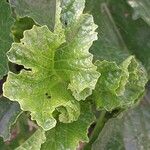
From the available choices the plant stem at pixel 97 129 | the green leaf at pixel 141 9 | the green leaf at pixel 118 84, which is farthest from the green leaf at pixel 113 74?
the plant stem at pixel 97 129

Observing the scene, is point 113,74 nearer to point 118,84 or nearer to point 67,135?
point 118,84

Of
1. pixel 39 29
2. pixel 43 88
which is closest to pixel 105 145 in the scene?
pixel 43 88

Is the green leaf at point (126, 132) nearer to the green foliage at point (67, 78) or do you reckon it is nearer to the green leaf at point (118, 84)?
the green foliage at point (67, 78)

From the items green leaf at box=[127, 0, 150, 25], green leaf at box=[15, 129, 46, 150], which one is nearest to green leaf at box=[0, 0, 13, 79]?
green leaf at box=[15, 129, 46, 150]

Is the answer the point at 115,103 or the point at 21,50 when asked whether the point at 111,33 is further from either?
the point at 21,50

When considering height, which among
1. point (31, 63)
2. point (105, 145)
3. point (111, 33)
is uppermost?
point (31, 63)

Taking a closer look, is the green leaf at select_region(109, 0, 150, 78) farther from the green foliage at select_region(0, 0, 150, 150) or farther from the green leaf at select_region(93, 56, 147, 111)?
the green leaf at select_region(93, 56, 147, 111)

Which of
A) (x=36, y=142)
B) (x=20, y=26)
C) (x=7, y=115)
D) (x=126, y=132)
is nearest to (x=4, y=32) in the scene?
(x=20, y=26)
